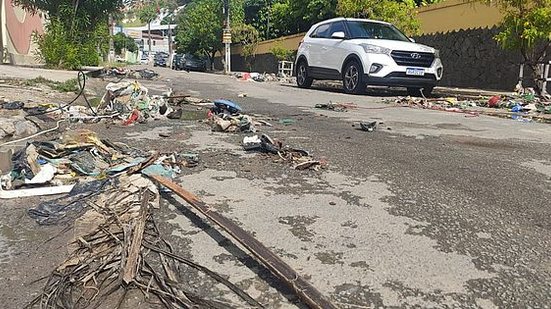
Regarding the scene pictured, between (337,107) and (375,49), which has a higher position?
(375,49)

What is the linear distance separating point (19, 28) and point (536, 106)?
26597 millimetres

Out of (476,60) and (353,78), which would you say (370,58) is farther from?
(476,60)

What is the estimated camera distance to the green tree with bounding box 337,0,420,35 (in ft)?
58.6

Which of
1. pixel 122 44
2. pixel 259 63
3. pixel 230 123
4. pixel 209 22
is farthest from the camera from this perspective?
pixel 122 44

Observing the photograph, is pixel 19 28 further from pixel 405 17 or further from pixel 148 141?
pixel 148 141

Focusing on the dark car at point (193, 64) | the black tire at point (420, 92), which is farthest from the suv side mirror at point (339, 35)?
the dark car at point (193, 64)

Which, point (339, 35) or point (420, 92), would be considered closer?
point (339, 35)

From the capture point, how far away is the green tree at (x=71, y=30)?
17516 mm

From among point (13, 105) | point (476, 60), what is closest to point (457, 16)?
point (476, 60)

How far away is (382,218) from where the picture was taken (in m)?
3.16

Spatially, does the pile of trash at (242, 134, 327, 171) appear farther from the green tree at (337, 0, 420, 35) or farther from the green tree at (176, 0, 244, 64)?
the green tree at (176, 0, 244, 64)

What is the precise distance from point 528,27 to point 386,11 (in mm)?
7540

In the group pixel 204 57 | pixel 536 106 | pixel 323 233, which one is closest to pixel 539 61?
pixel 536 106

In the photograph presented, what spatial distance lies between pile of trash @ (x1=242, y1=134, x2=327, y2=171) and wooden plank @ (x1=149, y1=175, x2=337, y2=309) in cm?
138
